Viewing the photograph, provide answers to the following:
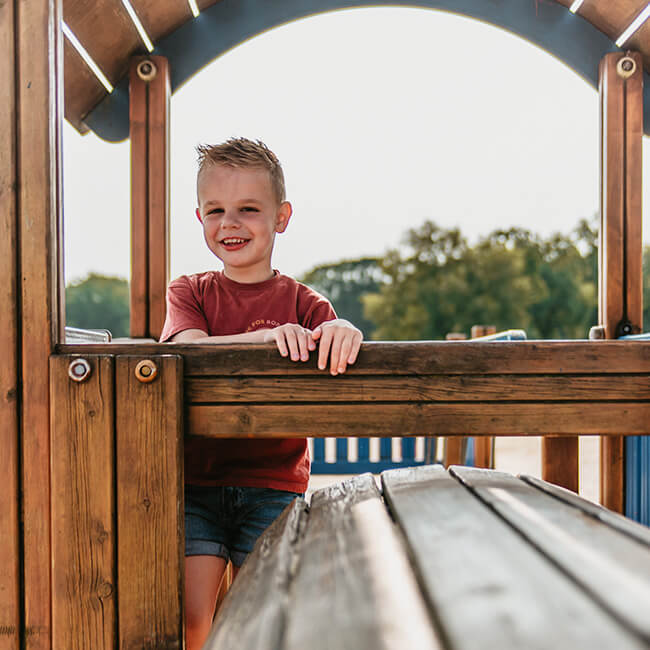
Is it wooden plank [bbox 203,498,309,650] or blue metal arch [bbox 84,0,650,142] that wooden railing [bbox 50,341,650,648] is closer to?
wooden plank [bbox 203,498,309,650]

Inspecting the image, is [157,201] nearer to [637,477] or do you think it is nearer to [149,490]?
[149,490]

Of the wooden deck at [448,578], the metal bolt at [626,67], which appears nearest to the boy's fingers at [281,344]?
the wooden deck at [448,578]

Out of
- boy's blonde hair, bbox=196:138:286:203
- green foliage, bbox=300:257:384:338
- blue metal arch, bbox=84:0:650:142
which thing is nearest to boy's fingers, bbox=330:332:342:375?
boy's blonde hair, bbox=196:138:286:203

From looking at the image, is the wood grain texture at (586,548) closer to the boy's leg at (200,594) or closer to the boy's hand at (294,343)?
the boy's hand at (294,343)

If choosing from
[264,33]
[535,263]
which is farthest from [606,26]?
[535,263]

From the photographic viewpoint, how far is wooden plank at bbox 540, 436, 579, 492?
1839mm

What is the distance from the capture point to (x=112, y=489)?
3.93ft

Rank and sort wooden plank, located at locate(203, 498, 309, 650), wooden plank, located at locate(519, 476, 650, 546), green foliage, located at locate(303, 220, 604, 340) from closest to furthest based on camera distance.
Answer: wooden plank, located at locate(203, 498, 309, 650) < wooden plank, located at locate(519, 476, 650, 546) < green foliage, located at locate(303, 220, 604, 340)

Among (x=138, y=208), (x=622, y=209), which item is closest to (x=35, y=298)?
(x=138, y=208)

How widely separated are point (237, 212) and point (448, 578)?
135 centimetres

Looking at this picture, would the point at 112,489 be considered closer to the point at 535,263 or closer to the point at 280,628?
the point at 280,628

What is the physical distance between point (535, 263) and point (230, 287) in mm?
27643

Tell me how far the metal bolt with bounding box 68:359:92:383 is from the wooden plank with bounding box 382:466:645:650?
61 cm

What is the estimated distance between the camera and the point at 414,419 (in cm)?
122
